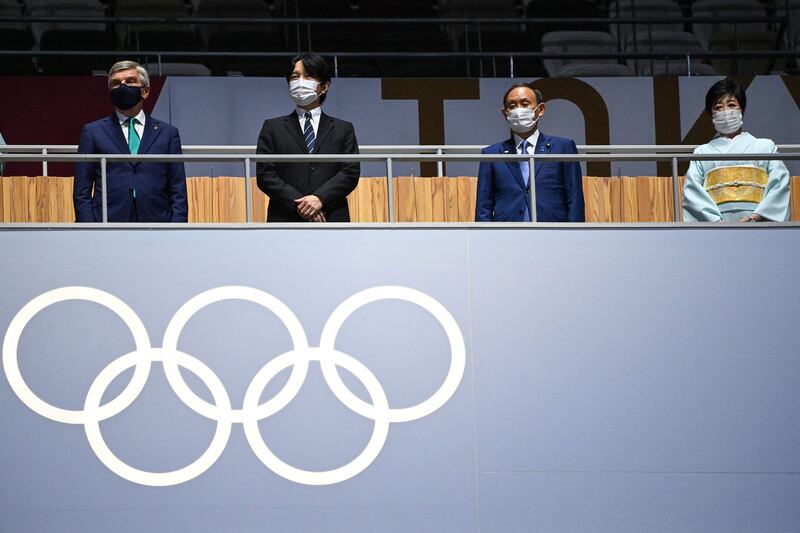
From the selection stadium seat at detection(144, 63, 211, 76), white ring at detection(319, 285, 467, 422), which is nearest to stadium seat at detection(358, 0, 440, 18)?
stadium seat at detection(144, 63, 211, 76)

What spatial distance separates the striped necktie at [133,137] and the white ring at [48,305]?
0.69 m

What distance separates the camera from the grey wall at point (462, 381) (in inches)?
206

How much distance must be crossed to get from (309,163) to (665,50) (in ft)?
17.6

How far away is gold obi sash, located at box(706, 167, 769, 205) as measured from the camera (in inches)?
226

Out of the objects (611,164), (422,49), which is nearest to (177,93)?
(422,49)

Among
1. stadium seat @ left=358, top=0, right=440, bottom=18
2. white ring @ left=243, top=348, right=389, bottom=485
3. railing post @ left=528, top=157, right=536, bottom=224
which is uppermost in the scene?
→ stadium seat @ left=358, top=0, right=440, bottom=18

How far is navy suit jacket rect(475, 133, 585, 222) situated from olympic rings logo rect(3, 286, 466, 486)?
59cm

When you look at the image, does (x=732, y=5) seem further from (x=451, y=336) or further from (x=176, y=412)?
(x=176, y=412)

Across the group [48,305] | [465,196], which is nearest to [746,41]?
[465,196]

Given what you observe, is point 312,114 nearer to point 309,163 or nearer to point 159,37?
point 309,163

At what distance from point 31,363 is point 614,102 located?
5.29 meters

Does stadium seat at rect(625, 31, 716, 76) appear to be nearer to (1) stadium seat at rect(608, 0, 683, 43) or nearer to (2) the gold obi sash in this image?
(1) stadium seat at rect(608, 0, 683, 43)

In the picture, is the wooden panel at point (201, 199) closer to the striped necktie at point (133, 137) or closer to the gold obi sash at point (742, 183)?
the striped necktie at point (133, 137)

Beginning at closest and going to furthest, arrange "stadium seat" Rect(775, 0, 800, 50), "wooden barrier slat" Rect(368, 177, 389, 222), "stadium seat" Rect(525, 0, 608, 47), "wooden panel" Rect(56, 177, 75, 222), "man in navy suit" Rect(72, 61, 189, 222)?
"man in navy suit" Rect(72, 61, 189, 222) < "wooden panel" Rect(56, 177, 75, 222) < "wooden barrier slat" Rect(368, 177, 389, 222) < "stadium seat" Rect(775, 0, 800, 50) < "stadium seat" Rect(525, 0, 608, 47)
